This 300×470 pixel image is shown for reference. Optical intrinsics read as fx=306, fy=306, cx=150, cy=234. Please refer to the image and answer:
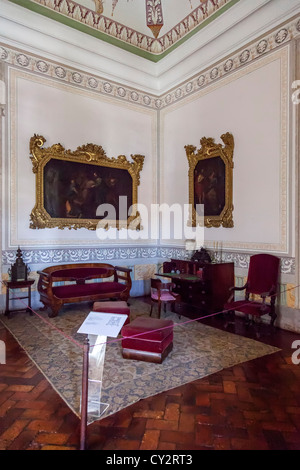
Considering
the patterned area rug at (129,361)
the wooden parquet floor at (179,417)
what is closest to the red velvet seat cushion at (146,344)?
the patterned area rug at (129,361)

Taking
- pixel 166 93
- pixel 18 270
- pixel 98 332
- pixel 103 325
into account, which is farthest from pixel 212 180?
pixel 98 332

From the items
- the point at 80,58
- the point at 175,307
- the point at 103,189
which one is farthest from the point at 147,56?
the point at 175,307

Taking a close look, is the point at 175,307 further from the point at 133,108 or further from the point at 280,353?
the point at 133,108

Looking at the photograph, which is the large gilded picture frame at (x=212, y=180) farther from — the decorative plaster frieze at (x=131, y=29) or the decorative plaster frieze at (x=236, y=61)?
the decorative plaster frieze at (x=131, y=29)

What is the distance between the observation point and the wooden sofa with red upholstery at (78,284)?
6199 millimetres

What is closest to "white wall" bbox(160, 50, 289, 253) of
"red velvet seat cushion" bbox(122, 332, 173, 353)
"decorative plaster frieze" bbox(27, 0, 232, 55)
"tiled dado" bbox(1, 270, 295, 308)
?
"tiled dado" bbox(1, 270, 295, 308)

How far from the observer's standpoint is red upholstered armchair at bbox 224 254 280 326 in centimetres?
527

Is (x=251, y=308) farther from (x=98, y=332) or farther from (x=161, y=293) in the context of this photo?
(x=98, y=332)

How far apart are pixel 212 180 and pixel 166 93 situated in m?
3.19

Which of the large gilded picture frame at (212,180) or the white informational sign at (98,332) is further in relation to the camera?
the large gilded picture frame at (212,180)

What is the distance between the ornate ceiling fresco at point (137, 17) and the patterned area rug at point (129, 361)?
6.56m

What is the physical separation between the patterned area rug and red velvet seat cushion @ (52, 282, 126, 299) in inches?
26.6

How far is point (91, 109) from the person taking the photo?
7.57 meters

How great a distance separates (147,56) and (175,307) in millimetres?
6620
